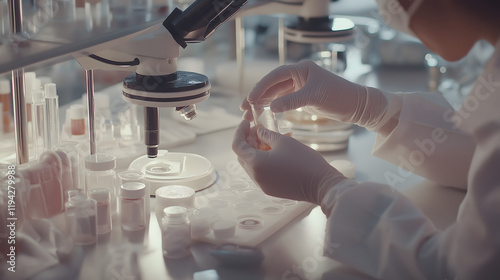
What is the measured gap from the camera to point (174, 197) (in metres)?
1.42

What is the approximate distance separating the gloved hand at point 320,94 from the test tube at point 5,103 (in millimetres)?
796

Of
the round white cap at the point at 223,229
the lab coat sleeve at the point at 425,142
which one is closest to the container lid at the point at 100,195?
the round white cap at the point at 223,229

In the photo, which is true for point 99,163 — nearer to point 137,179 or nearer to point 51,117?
point 137,179

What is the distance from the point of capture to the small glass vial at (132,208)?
4.51 feet

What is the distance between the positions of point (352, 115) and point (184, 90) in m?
0.53

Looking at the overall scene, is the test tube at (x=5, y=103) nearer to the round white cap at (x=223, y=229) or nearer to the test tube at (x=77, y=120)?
the test tube at (x=77, y=120)

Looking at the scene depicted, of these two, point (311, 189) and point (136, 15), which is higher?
point (136, 15)

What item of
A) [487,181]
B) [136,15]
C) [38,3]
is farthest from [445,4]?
[38,3]

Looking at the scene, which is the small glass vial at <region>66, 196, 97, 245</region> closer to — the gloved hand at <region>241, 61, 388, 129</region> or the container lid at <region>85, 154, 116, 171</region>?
the container lid at <region>85, 154, 116, 171</region>

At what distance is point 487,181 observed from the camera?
1084 mm

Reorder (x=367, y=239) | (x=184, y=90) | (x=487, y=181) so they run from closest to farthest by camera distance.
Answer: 1. (x=487, y=181)
2. (x=367, y=239)
3. (x=184, y=90)

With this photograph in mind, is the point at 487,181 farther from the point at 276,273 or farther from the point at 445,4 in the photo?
the point at 276,273

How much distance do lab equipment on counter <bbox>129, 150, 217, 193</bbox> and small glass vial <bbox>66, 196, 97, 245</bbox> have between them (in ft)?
0.88

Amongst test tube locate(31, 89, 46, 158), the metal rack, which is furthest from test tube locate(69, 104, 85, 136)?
the metal rack
